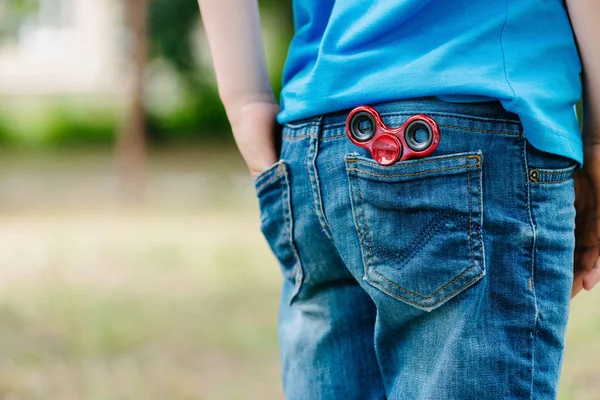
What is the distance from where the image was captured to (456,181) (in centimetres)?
96

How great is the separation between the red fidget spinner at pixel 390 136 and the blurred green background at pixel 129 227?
6.61 feet

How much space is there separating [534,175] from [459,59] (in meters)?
0.18

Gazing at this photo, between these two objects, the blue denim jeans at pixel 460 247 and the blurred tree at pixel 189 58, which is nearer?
the blue denim jeans at pixel 460 247

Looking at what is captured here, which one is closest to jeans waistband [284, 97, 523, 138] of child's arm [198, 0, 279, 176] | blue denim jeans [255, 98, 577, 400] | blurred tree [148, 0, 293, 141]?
blue denim jeans [255, 98, 577, 400]

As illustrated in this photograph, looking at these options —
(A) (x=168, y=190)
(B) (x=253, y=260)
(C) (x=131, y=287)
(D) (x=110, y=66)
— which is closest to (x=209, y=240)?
(B) (x=253, y=260)

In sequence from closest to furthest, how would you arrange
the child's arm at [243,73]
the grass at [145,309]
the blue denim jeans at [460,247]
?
the blue denim jeans at [460,247] → the child's arm at [243,73] → the grass at [145,309]

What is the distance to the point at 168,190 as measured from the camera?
881cm

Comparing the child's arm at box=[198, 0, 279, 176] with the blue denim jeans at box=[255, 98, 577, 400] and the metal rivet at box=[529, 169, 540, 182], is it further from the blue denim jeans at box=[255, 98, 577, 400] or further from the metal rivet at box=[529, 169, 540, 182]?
the metal rivet at box=[529, 169, 540, 182]

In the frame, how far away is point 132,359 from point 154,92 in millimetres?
10270

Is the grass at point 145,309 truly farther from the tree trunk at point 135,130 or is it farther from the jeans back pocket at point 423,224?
the jeans back pocket at point 423,224

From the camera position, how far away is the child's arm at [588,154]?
1.02 m

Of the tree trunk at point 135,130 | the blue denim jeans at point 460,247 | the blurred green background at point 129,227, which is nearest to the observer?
the blue denim jeans at point 460,247

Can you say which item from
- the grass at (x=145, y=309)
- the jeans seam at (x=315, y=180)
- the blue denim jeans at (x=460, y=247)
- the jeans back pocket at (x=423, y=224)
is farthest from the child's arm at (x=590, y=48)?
the grass at (x=145, y=309)

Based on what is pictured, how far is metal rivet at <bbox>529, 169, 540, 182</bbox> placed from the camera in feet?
3.19
